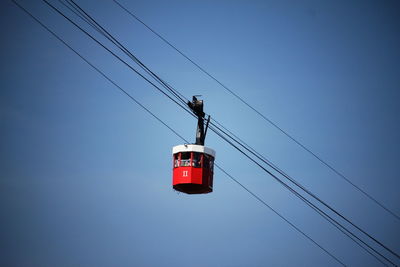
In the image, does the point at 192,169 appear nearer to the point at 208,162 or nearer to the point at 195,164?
the point at 195,164

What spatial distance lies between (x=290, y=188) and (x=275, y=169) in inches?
52.5

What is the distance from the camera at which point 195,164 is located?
29.6m

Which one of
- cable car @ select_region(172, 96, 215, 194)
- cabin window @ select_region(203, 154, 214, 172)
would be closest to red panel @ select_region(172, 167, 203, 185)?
cable car @ select_region(172, 96, 215, 194)

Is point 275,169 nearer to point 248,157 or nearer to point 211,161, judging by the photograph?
point 248,157

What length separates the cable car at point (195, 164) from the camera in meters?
29.4

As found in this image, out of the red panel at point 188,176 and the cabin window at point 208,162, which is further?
the cabin window at point 208,162

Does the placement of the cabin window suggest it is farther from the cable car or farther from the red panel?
the red panel

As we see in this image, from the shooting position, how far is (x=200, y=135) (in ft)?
99.8

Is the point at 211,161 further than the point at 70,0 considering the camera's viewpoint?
Yes

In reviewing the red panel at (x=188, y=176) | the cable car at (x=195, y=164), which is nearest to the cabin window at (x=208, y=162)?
the cable car at (x=195, y=164)

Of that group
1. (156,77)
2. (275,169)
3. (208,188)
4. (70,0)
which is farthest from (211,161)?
(70,0)

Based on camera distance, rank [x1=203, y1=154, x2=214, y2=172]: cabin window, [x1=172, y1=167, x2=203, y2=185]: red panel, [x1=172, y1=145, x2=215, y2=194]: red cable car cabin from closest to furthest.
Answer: [x1=172, y1=167, x2=203, y2=185]: red panel → [x1=172, y1=145, x2=215, y2=194]: red cable car cabin → [x1=203, y1=154, x2=214, y2=172]: cabin window

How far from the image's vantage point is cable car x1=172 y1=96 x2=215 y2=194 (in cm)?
2944

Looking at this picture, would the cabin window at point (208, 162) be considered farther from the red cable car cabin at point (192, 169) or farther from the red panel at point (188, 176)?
the red panel at point (188, 176)
